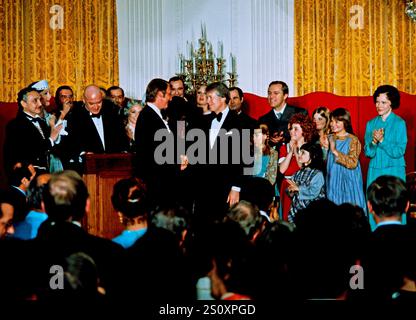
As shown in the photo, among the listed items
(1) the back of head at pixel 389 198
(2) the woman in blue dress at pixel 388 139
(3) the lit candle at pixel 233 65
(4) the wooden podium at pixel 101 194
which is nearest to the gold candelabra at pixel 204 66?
(3) the lit candle at pixel 233 65

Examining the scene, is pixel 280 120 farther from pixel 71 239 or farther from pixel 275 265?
pixel 71 239

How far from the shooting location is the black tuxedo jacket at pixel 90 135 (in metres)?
7.07

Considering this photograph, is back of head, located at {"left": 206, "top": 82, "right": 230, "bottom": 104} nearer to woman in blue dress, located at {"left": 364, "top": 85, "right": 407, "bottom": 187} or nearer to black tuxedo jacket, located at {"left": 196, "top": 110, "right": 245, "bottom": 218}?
black tuxedo jacket, located at {"left": 196, "top": 110, "right": 245, "bottom": 218}

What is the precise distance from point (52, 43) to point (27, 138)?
350 cm

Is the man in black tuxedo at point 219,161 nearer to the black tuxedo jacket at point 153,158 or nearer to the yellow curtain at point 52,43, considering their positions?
the black tuxedo jacket at point 153,158

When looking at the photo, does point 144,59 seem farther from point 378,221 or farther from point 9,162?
point 378,221

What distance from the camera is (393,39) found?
1020 cm

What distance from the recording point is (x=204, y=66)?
1018cm

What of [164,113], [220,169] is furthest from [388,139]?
[164,113]

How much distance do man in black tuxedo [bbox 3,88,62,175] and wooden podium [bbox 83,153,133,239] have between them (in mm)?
1022

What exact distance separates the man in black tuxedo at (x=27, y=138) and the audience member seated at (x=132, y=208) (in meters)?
2.98

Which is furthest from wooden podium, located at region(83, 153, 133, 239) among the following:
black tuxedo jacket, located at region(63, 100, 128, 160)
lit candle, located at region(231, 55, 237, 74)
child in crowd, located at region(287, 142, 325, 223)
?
lit candle, located at region(231, 55, 237, 74)

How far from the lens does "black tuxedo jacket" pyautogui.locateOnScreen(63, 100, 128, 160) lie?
7.07 metres
